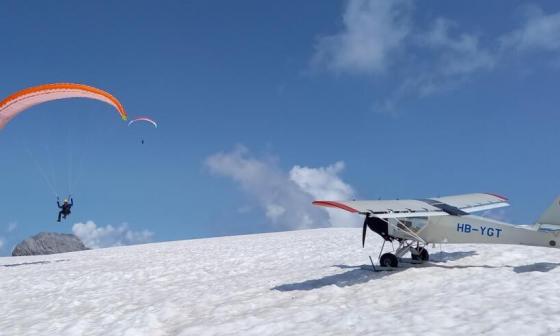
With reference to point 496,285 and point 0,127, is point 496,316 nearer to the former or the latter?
point 496,285

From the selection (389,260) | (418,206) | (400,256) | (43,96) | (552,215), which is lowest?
(389,260)

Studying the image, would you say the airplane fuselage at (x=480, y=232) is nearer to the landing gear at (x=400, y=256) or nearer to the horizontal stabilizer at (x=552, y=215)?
the horizontal stabilizer at (x=552, y=215)

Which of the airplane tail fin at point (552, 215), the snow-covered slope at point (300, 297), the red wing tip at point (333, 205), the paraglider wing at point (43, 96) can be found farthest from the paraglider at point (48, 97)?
the airplane tail fin at point (552, 215)

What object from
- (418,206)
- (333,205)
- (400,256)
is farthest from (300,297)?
(418,206)

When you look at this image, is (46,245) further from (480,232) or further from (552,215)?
(552,215)

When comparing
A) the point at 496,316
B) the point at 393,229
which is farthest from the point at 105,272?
the point at 496,316

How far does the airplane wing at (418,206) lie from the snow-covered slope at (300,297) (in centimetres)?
187

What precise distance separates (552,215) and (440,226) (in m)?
3.54

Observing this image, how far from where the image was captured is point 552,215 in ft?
52.4

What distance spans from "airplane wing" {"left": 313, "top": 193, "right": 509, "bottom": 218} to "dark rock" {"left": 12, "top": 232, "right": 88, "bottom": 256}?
1460 inches

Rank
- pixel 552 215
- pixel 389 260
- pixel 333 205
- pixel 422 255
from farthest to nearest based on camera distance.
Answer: pixel 422 255
pixel 389 260
pixel 552 215
pixel 333 205

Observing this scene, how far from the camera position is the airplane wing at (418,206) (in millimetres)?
15102

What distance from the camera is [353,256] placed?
23.5m

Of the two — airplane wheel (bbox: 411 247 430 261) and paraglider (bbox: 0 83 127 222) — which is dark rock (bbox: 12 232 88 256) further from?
airplane wheel (bbox: 411 247 430 261)
